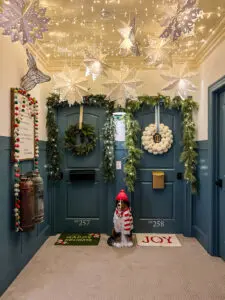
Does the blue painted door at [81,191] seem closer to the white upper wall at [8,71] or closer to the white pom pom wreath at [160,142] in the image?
the white pom pom wreath at [160,142]

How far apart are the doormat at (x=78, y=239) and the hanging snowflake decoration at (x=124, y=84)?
2.11 meters

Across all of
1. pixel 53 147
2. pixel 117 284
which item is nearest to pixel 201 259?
pixel 117 284

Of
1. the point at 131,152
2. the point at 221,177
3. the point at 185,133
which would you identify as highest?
the point at 185,133

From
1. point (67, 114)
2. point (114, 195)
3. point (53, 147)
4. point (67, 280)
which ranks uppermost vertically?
point (67, 114)

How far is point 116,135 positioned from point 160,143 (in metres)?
0.70

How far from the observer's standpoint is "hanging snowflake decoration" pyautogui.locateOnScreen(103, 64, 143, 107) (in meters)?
2.97

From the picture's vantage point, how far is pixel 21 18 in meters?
1.92

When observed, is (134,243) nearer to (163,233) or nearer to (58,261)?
(163,233)

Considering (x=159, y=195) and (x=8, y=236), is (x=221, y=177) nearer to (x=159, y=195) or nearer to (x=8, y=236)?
(x=159, y=195)

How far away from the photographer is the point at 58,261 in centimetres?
322

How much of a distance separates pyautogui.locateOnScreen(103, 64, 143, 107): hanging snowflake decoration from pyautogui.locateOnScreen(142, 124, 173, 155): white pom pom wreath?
1.09m


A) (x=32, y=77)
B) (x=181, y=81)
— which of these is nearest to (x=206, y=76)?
(x=181, y=81)

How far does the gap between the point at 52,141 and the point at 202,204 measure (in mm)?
2396

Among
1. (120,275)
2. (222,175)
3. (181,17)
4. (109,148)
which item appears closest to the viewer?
(181,17)
